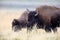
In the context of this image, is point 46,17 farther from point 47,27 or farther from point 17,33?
point 17,33

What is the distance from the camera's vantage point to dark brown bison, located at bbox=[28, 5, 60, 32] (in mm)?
1051

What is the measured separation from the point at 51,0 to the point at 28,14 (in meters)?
0.26

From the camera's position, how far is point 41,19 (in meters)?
1.06

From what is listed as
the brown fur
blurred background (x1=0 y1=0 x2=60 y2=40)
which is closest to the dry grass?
blurred background (x1=0 y1=0 x2=60 y2=40)

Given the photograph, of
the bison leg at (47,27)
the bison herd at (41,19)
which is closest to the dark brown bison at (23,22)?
the bison herd at (41,19)

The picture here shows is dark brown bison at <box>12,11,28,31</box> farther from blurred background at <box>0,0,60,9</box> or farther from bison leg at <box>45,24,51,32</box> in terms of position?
bison leg at <box>45,24,51,32</box>

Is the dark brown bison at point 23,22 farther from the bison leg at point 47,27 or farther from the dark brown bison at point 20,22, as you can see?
the bison leg at point 47,27

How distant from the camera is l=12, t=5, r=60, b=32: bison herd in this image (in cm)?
105

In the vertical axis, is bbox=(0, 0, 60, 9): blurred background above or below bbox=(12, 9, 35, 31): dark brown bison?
above

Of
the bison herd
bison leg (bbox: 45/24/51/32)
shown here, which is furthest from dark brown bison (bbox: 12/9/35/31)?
bison leg (bbox: 45/24/51/32)

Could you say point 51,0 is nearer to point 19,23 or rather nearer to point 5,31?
point 19,23

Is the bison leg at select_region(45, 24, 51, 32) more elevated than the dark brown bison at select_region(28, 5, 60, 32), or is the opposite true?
the dark brown bison at select_region(28, 5, 60, 32)

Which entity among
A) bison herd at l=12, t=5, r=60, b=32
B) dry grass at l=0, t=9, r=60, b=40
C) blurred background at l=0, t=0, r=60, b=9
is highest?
blurred background at l=0, t=0, r=60, b=9

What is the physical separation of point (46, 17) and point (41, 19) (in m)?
0.05
